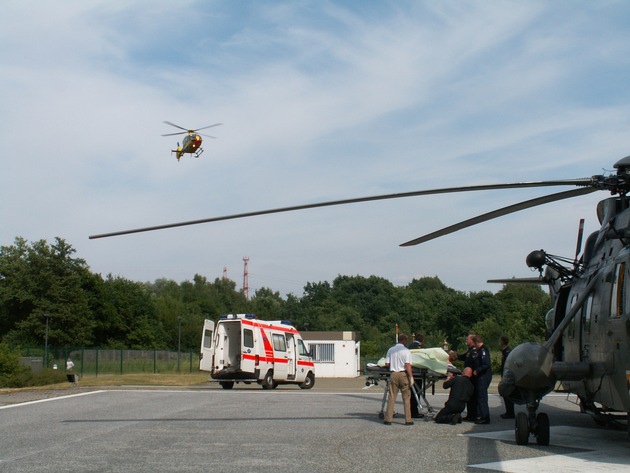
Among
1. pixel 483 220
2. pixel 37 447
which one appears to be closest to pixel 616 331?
pixel 483 220

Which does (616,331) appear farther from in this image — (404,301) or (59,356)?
(404,301)

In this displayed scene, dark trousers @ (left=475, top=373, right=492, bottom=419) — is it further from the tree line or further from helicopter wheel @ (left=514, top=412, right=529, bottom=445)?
the tree line

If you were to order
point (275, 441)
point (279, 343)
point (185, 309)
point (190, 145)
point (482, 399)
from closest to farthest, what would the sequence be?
1. point (275, 441)
2. point (482, 399)
3. point (279, 343)
4. point (190, 145)
5. point (185, 309)

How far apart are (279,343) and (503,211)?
19062 mm

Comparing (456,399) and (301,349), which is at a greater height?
(301,349)

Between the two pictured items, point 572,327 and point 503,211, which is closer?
point 503,211

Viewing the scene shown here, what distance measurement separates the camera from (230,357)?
28.0 m

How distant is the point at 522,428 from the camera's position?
10.9 m

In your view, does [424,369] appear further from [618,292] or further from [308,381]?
[308,381]

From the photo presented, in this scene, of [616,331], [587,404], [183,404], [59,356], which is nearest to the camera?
[616,331]

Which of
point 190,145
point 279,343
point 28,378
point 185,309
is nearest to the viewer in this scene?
point 279,343

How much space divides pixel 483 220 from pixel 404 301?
116120 mm

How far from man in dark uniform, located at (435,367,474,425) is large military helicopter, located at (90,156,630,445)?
2011 mm

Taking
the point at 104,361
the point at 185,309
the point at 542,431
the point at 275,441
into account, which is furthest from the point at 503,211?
the point at 185,309
